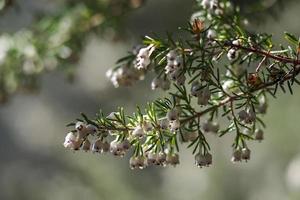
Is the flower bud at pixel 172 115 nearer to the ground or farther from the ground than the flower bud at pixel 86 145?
farther from the ground

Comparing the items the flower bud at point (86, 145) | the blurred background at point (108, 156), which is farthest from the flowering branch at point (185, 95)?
the blurred background at point (108, 156)

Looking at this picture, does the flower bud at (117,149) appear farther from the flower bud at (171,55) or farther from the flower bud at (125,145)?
the flower bud at (171,55)

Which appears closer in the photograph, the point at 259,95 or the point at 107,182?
the point at 259,95

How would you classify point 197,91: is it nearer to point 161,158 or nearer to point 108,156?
point 161,158

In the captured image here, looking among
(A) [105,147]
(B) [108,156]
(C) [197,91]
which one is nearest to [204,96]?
(C) [197,91]

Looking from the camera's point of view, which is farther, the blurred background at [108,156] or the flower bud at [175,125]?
the blurred background at [108,156]

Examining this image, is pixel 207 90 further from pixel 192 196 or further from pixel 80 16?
pixel 192 196

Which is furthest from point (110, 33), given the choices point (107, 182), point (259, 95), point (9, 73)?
point (107, 182)

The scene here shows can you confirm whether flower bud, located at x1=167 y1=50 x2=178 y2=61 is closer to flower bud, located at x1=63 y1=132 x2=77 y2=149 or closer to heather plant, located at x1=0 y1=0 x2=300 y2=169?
heather plant, located at x1=0 y1=0 x2=300 y2=169

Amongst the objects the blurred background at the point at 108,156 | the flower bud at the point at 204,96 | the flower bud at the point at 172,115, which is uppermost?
the blurred background at the point at 108,156
